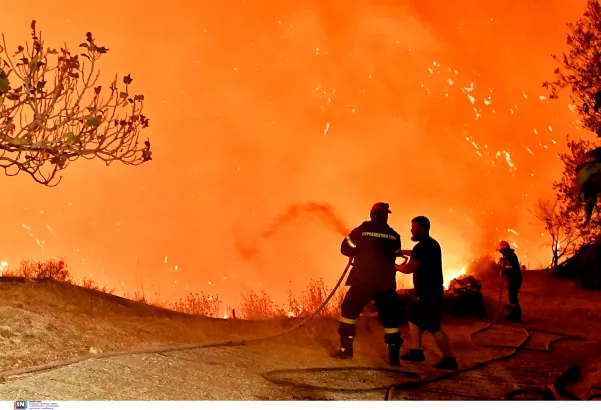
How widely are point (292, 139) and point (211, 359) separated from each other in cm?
3017

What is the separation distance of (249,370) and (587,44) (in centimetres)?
1444

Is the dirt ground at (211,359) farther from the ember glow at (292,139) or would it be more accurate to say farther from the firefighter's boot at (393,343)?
the ember glow at (292,139)

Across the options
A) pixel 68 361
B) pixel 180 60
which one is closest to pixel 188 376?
pixel 68 361

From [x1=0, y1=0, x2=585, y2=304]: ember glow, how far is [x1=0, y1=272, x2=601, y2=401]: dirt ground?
19.3m

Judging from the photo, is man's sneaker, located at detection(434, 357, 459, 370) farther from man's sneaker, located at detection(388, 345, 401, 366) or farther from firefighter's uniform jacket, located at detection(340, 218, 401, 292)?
→ firefighter's uniform jacket, located at detection(340, 218, 401, 292)

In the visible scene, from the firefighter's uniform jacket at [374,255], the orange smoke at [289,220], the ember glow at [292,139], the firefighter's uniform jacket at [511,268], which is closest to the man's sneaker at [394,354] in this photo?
the firefighter's uniform jacket at [374,255]

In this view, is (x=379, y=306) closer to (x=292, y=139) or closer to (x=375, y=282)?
(x=375, y=282)

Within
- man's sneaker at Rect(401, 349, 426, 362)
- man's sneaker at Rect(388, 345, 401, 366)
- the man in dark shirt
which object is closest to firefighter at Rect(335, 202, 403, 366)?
man's sneaker at Rect(388, 345, 401, 366)

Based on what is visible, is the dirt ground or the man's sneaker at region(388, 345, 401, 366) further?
the man's sneaker at region(388, 345, 401, 366)

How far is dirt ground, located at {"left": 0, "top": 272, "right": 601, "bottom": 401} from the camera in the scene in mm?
4855

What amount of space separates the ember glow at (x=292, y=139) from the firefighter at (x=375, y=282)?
2045 centimetres

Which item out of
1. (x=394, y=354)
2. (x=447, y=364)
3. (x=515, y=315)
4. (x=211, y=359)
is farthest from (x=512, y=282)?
(x=211, y=359)

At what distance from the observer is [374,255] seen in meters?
6.26

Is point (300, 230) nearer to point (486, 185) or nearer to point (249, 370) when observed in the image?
point (486, 185)
